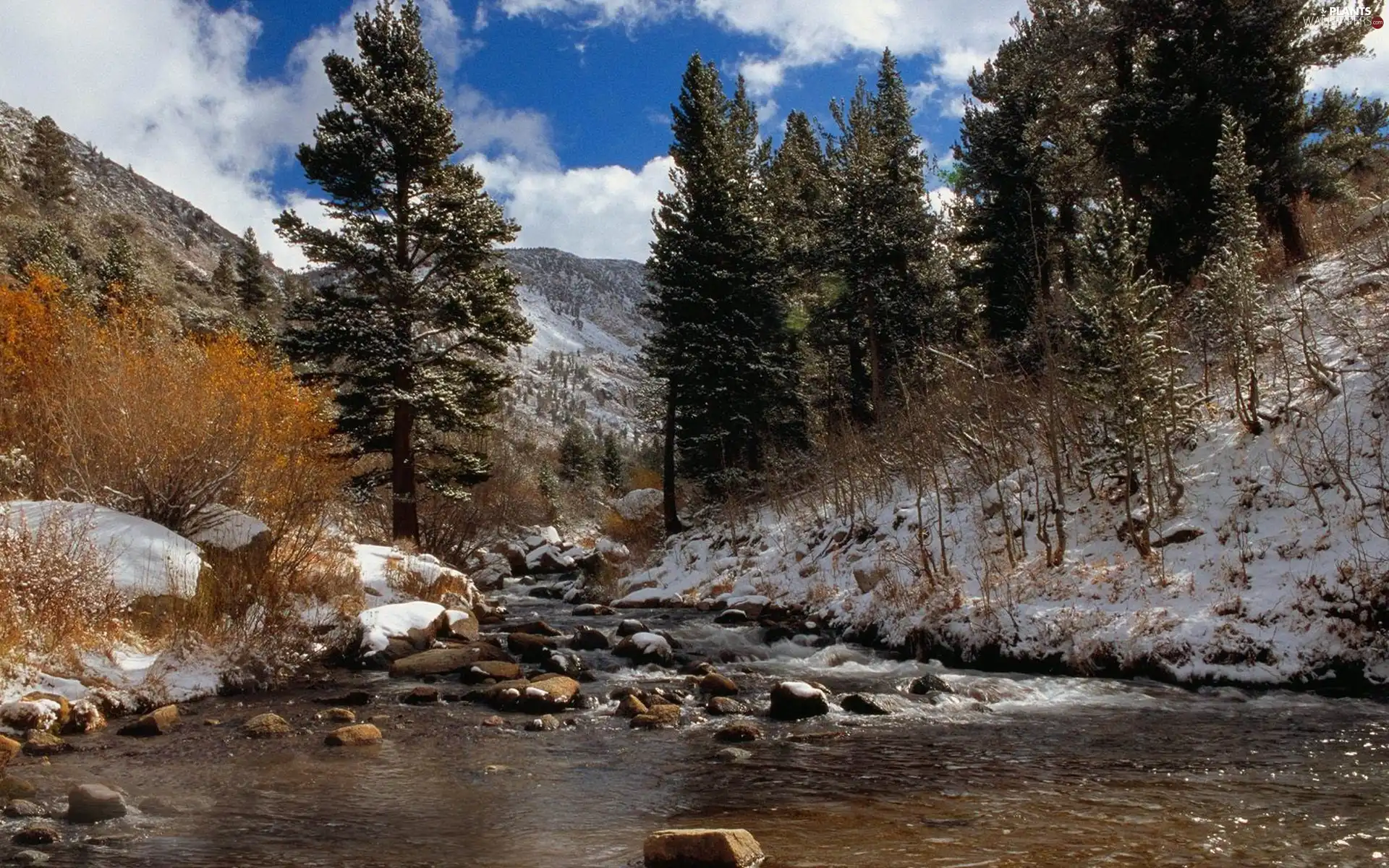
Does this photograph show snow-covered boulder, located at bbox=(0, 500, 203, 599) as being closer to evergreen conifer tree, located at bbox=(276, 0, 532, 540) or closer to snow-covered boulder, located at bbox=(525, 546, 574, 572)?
evergreen conifer tree, located at bbox=(276, 0, 532, 540)

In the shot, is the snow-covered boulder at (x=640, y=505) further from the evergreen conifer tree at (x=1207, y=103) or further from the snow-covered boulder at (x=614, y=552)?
the evergreen conifer tree at (x=1207, y=103)

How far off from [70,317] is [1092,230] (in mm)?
21585

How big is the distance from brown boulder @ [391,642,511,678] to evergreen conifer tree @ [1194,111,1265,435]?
12494 mm

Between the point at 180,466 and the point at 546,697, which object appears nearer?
the point at 546,697

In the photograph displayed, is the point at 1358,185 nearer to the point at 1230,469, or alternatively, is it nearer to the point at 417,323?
the point at 1230,469

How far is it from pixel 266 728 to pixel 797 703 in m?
5.34

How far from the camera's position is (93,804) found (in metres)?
5.82

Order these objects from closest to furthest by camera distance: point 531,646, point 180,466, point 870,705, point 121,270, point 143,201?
point 870,705 → point 180,466 → point 531,646 → point 121,270 → point 143,201

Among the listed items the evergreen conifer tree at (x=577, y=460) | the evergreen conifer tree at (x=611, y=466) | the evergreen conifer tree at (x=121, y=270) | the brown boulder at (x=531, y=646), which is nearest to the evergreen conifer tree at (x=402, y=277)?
the brown boulder at (x=531, y=646)

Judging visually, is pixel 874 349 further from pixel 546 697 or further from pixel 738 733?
pixel 738 733

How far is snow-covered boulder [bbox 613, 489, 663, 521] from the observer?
3238 cm

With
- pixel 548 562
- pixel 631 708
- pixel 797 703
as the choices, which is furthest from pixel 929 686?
pixel 548 562

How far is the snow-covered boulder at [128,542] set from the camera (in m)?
10.0

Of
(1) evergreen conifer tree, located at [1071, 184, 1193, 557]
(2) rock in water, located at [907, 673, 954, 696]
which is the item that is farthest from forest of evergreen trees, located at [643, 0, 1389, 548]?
(2) rock in water, located at [907, 673, 954, 696]
